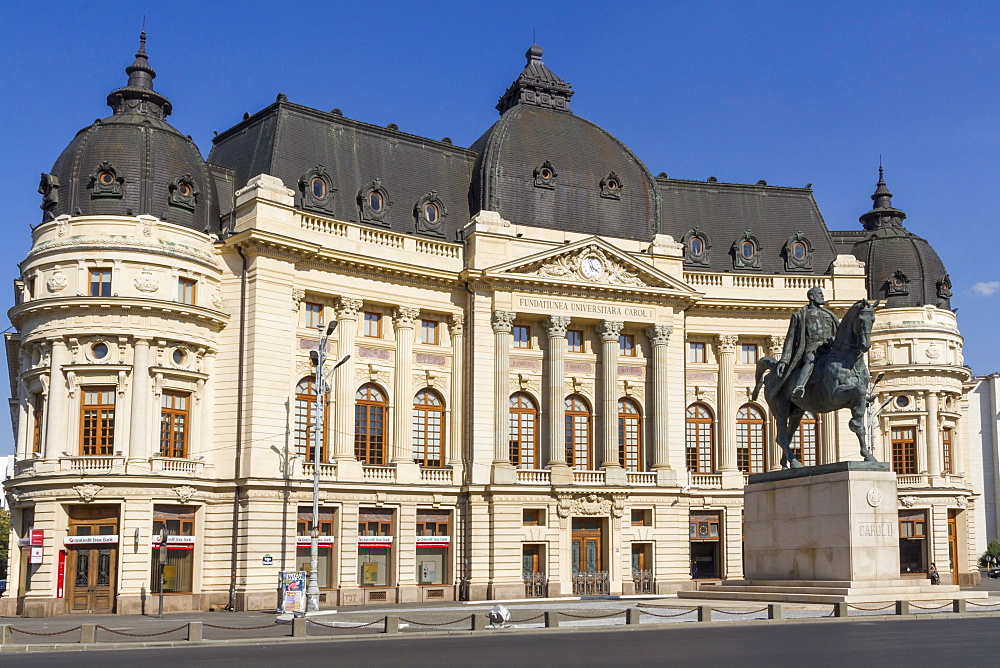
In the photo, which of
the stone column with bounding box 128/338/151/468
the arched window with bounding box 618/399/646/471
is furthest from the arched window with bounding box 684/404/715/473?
the stone column with bounding box 128/338/151/468

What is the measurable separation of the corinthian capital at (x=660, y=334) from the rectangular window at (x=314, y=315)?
19010mm

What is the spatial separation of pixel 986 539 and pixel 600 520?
6847 cm

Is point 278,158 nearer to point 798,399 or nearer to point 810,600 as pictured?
point 798,399

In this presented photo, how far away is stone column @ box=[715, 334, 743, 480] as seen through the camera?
67.6 metres

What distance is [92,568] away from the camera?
49406 mm

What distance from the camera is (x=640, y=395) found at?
65.1m

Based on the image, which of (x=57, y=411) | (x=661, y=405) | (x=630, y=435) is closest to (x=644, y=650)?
(x=57, y=411)

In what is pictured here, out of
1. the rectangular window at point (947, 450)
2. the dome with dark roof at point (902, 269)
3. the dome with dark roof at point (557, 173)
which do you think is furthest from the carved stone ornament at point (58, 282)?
the rectangular window at point (947, 450)

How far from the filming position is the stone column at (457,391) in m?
60.3

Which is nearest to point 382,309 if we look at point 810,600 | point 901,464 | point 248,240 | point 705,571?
point 248,240

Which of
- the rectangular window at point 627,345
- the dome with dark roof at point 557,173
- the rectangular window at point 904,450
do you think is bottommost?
the rectangular window at point 904,450

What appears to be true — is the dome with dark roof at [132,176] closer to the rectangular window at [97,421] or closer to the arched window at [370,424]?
the rectangular window at [97,421]

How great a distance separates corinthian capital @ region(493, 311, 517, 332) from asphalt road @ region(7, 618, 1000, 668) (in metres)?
29.1

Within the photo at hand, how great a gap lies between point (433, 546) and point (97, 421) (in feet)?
58.8
